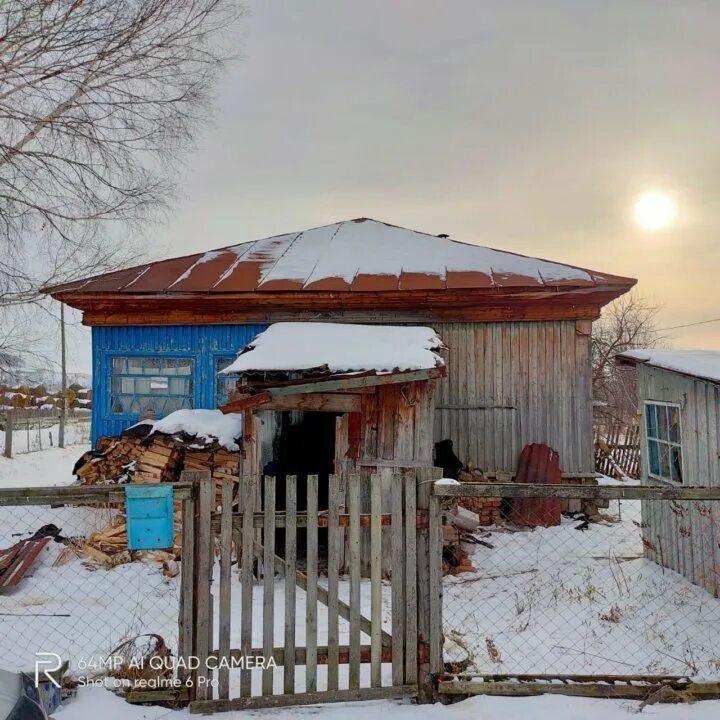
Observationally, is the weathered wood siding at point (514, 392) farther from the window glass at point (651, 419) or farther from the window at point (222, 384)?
the window at point (222, 384)

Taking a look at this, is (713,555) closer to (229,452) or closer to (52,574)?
(229,452)

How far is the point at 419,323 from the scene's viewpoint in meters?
12.1

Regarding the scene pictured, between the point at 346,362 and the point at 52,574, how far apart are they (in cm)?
502

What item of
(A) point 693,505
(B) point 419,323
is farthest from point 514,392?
(A) point 693,505

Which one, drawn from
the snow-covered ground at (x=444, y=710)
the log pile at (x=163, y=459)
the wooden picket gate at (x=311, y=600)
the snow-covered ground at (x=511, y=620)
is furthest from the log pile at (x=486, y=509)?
the wooden picket gate at (x=311, y=600)

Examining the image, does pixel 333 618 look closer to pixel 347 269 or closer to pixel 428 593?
pixel 428 593

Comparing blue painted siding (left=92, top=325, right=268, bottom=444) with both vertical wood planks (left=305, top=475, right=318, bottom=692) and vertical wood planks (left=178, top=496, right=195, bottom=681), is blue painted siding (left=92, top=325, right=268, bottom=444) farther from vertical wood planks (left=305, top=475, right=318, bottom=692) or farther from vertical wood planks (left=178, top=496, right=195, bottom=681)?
vertical wood planks (left=305, top=475, right=318, bottom=692)

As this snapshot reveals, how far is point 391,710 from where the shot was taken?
4043 millimetres

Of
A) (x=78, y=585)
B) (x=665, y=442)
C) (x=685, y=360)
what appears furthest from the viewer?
(x=665, y=442)

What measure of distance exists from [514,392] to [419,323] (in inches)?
95.0

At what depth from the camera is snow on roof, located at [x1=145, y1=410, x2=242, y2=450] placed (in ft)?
33.4

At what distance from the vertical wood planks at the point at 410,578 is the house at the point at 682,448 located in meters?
4.38

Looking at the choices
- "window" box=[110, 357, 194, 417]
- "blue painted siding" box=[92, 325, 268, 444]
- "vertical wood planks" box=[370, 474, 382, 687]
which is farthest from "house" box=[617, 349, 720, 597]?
"window" box=[110, 357, 194, 417]

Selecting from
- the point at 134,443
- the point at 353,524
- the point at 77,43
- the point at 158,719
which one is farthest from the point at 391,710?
the point at 77,43
